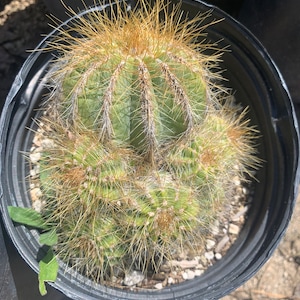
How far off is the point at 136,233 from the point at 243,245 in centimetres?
40

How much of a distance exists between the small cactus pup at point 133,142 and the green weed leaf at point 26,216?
0.07 meters

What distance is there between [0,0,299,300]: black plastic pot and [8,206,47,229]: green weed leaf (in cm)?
2

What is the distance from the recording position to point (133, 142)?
1021mm

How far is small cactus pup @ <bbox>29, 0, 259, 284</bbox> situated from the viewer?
3.09 ft

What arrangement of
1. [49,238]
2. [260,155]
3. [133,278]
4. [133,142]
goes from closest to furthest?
[133,142]
[49,238]
[133,278]
[260,155]

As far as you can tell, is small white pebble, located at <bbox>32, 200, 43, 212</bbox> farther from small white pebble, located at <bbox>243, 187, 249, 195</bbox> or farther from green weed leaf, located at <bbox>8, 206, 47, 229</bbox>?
small white pebble, located at <bbox>243, 187, 249, 195</bbox>

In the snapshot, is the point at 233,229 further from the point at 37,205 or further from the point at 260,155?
the point at 37,205

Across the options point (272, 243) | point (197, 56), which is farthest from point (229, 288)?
point (197, 56)

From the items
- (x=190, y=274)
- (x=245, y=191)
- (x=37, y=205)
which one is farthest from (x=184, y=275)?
(x=37, y=205)

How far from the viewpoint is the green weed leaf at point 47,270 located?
105 centimetres

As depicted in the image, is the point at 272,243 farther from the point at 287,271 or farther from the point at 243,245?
the point at 287,271

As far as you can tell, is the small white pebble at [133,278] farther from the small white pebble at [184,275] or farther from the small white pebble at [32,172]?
the small white pebble at [32,172]

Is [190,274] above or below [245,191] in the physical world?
below

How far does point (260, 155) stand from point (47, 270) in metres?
0.66
